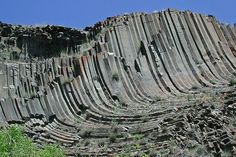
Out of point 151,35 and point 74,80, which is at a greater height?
point 151,35

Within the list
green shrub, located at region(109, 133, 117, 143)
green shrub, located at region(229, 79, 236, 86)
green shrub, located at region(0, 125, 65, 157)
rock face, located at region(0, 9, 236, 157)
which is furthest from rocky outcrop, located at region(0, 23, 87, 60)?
green shrub, located at region(0, 125, 65, 157)

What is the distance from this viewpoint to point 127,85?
33562 millimetres

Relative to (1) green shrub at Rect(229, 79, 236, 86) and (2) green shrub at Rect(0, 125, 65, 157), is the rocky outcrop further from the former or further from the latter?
(2) green shrub at Rect(0, 125, 65, 157)

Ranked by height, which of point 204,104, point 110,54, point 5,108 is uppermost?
point 110,54

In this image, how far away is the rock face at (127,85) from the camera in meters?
25.2

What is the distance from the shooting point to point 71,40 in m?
39.6

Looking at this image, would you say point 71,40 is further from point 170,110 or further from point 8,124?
point 170,110

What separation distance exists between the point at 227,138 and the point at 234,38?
1668cm

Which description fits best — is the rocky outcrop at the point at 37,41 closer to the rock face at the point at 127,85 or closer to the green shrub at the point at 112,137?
the rock face at the point at 127,85

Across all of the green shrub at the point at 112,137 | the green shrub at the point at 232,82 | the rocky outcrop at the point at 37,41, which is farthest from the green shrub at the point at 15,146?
the rocky outcrop at the point at 37,41

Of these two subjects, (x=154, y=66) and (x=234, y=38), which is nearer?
(x=154, y=66)

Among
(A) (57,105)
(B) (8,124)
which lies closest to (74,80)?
(A) (57,105)

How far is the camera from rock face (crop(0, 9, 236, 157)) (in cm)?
2519

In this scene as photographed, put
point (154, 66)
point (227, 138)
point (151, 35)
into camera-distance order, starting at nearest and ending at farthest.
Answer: point (227, 138) < point (154, 66) < point (151, 35)
